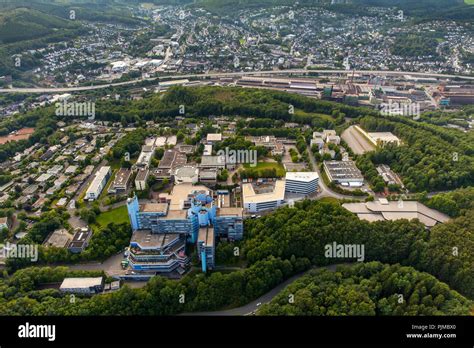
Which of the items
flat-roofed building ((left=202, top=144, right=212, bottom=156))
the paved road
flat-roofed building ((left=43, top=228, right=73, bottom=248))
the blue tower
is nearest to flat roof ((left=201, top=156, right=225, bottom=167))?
flat-roofed building ((left=202, top=144, right=212, bottom=156))

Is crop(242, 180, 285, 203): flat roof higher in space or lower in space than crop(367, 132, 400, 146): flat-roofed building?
lower

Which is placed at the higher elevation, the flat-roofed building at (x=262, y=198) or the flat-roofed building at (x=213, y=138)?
the flat-roofed building at (x=213, y=138)

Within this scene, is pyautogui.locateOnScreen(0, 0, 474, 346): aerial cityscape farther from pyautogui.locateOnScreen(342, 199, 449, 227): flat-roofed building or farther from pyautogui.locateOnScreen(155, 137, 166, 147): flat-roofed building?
pyautogui.locateOnScreen(155, 137, 166, 147): flat-roofed building

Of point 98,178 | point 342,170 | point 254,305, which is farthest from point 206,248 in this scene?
point 342,170

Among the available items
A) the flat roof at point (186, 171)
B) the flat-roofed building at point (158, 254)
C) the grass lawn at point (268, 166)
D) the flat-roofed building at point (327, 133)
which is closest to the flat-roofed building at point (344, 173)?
the grass lawn at point (268, 166)

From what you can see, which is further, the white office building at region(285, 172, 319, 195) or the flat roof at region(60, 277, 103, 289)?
the white office building at region(285, 172, 319, 195)

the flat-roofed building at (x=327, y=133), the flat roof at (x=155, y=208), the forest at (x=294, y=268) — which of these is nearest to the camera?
the forest at (x=294, y=268)

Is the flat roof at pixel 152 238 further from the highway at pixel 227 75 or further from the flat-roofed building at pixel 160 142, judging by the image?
the highway at pixel 227 75
